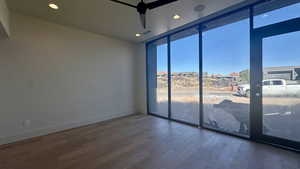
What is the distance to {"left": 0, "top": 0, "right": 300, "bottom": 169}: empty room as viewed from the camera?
7.20 feet

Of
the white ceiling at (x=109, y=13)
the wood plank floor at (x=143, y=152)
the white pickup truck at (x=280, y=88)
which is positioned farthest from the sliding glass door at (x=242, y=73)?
the white ceiling at (x=109, y=13)

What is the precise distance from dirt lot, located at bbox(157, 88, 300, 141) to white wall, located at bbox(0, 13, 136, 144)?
193 centimetres

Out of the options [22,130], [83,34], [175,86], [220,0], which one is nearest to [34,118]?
[22,130]

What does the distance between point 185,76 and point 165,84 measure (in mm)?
760

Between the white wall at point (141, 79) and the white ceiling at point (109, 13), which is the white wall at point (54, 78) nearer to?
the white ceiling at point (109, 13)

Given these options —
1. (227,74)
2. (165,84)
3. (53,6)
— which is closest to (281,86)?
(227,74)

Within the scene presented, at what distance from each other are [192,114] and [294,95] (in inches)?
78.9

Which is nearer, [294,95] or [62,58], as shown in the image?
[294,95]

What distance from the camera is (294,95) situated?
7.34 ft

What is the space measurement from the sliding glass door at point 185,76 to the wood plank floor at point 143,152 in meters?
0.71

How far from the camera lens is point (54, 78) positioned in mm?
3184

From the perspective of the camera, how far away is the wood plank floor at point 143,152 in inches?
76.7

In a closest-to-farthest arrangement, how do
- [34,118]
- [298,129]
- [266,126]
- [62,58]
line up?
[298,129]
[266,126]
[34,118]
[62,58]

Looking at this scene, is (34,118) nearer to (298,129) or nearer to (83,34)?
(83,34)
